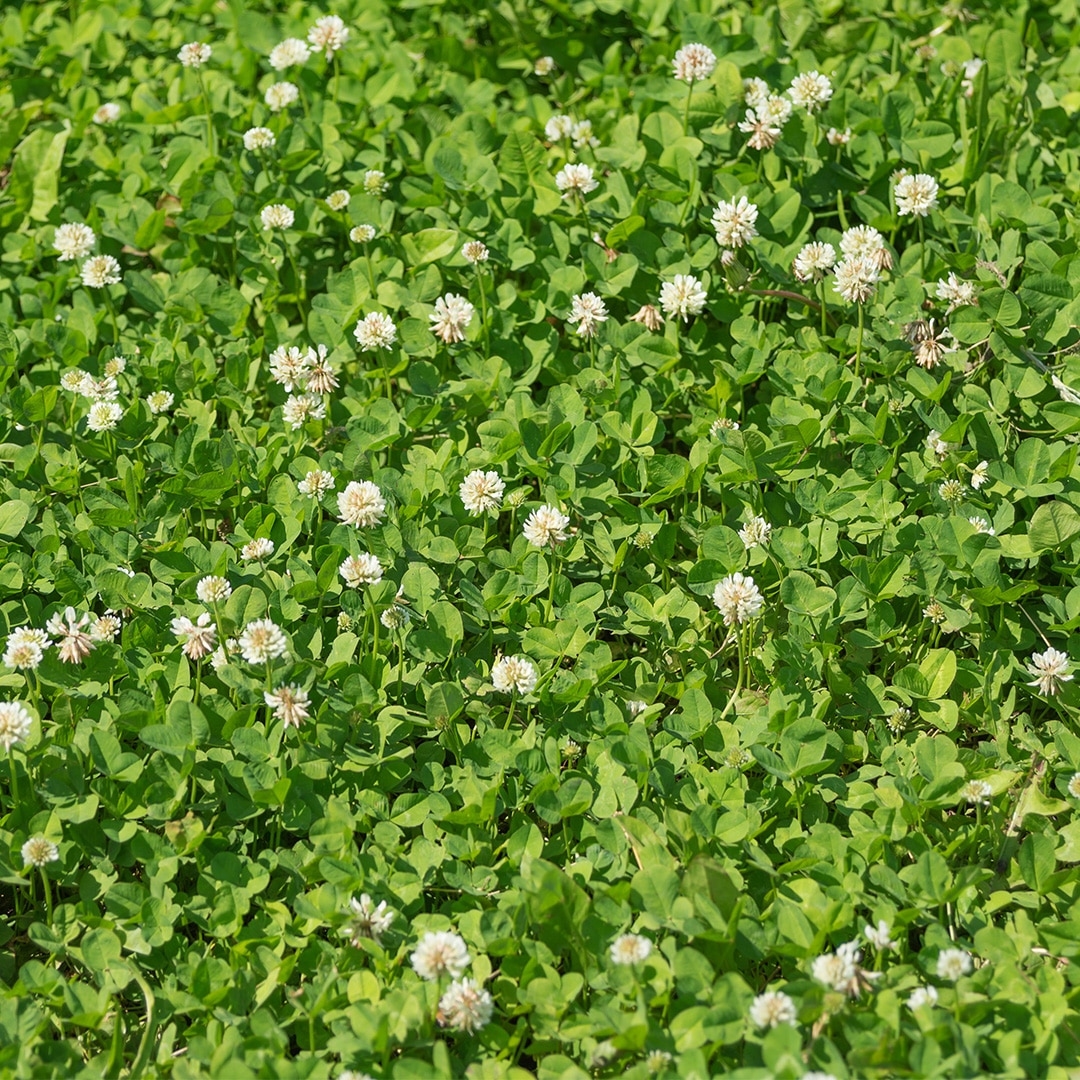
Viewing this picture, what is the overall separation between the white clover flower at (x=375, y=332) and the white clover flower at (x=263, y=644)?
0.99 m

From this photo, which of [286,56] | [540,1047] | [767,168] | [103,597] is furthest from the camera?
[286,56]

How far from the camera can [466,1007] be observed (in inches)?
90.5

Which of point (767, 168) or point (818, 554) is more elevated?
point (767, 168)

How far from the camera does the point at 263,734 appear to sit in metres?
2.73

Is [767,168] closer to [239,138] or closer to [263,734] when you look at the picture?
[239,138]

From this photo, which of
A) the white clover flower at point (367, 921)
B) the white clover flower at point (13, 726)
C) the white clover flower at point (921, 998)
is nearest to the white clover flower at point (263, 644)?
the white clover flower at point (13, 726)

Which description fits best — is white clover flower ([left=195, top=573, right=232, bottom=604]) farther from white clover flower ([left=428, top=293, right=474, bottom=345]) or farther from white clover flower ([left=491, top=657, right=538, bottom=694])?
white clover flower ([left=428, top=293, right=474, bottom=345])

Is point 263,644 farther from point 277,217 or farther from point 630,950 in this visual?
point 277,217

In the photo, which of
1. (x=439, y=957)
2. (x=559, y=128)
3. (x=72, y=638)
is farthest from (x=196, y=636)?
(x=559, y=128)

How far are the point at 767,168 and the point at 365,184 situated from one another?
1162 millimetres

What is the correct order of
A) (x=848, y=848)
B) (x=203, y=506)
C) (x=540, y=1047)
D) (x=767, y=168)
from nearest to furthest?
1. (x=540, y=1047)
2. (x=848, y=848)
3. (x=203, y=506)
4. (x=767, y=168)

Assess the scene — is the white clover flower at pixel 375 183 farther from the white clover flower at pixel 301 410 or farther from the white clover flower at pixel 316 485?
the white clover flower at pixel 316 485

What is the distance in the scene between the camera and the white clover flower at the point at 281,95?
4039 mm

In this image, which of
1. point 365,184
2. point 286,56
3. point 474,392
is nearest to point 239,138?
point 286,56
